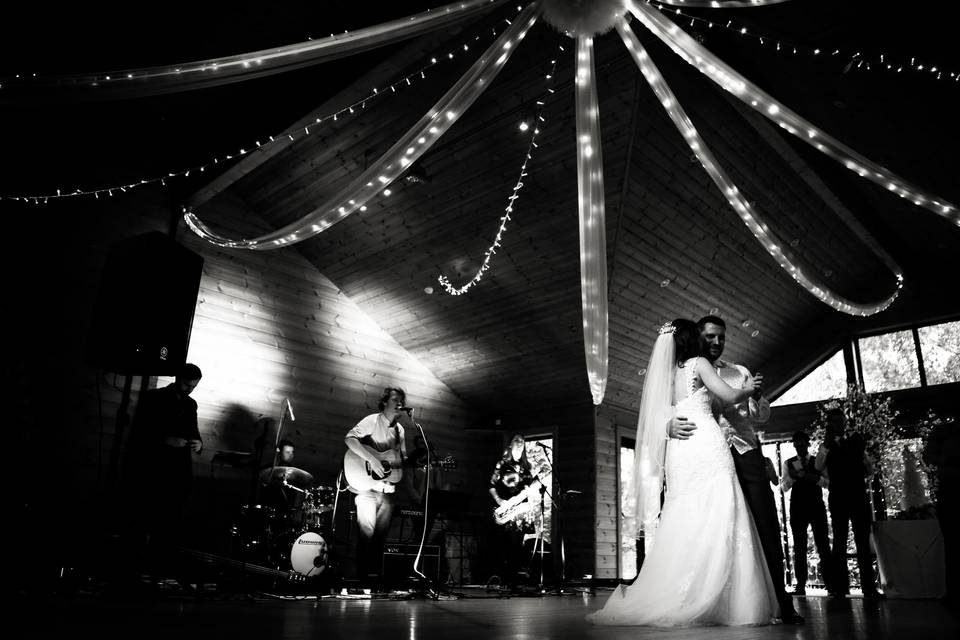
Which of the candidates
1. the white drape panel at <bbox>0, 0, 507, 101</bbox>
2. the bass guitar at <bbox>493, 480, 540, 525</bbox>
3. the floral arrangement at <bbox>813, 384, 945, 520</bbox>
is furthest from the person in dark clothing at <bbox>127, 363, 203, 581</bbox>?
the floral arrangement at <bbox>813, 384, 945, 520</bbox>

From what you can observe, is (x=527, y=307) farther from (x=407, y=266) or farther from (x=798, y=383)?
(x=798, y=383)

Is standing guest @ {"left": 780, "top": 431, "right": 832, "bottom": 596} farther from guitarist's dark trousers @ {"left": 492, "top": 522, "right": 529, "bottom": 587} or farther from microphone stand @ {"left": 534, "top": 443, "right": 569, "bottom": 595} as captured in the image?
guitarist's dark trousers @ {"left": 492, "top": 522, "right": 529, "bottom": 587}

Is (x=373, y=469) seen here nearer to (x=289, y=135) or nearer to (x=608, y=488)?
(x=289, y=135)

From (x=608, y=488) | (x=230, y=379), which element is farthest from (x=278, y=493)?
(x=608, y=488)

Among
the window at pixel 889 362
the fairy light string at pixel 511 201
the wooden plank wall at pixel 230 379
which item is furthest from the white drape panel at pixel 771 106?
the window at pixel 889 362

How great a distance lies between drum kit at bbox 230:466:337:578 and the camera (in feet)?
17.8

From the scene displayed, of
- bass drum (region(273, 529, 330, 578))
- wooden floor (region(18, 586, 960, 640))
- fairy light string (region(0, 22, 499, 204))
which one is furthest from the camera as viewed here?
fairy light string (region(0, 22, 499, 204))

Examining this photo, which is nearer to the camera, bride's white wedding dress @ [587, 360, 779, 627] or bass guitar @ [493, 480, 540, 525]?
bride's white wedding dress @ [587, 360, 779, 627]

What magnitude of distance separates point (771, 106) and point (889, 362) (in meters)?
6.50

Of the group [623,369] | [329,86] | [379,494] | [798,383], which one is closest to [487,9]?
[329,86]

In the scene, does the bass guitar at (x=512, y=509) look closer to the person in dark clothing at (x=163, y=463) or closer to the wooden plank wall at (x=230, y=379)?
the wooden plank wall at (x=230, y=379)

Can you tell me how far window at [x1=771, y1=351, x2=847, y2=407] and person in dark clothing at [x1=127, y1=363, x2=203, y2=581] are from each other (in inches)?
317

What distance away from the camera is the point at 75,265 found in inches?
247

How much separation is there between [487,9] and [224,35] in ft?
8.68
